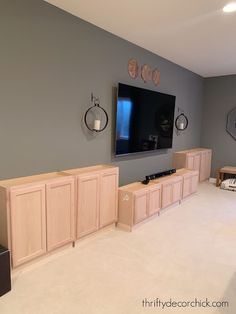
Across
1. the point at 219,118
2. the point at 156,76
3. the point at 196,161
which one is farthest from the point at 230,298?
the point at 219,118

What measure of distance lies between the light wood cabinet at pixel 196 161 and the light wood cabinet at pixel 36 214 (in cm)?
286

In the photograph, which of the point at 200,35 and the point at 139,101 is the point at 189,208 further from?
the point at 200,35

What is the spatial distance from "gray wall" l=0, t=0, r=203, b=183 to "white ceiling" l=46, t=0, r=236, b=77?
0.19 m

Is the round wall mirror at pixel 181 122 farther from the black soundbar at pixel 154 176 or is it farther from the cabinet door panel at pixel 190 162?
the black soundbar at pixel 154 176

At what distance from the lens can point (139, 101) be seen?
3543mm

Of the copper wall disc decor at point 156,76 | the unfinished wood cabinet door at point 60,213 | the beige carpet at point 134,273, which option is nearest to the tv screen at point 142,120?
the copper wall disc decor at point 156,76

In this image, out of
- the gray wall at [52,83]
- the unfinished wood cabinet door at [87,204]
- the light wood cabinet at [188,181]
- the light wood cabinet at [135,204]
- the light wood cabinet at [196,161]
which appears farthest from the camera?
the light wood cabinet at [196,161]

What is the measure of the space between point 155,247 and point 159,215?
960 millimetres

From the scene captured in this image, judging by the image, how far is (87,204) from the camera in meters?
2.71

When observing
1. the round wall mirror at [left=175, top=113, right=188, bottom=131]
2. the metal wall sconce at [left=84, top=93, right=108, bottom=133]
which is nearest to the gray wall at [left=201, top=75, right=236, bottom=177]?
the round wall mirror at [left=175, top=113, right=188, bottom=131]

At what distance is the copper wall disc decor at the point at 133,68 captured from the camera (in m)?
3.49

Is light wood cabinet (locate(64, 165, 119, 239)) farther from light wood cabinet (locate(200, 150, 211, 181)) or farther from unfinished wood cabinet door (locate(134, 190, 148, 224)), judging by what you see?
light wood cabinet (locate(200, 150, 211, 181))

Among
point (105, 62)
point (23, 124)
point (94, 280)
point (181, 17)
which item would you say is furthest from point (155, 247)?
point (181, 17)

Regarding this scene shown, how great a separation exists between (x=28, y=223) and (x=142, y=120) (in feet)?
7.33
